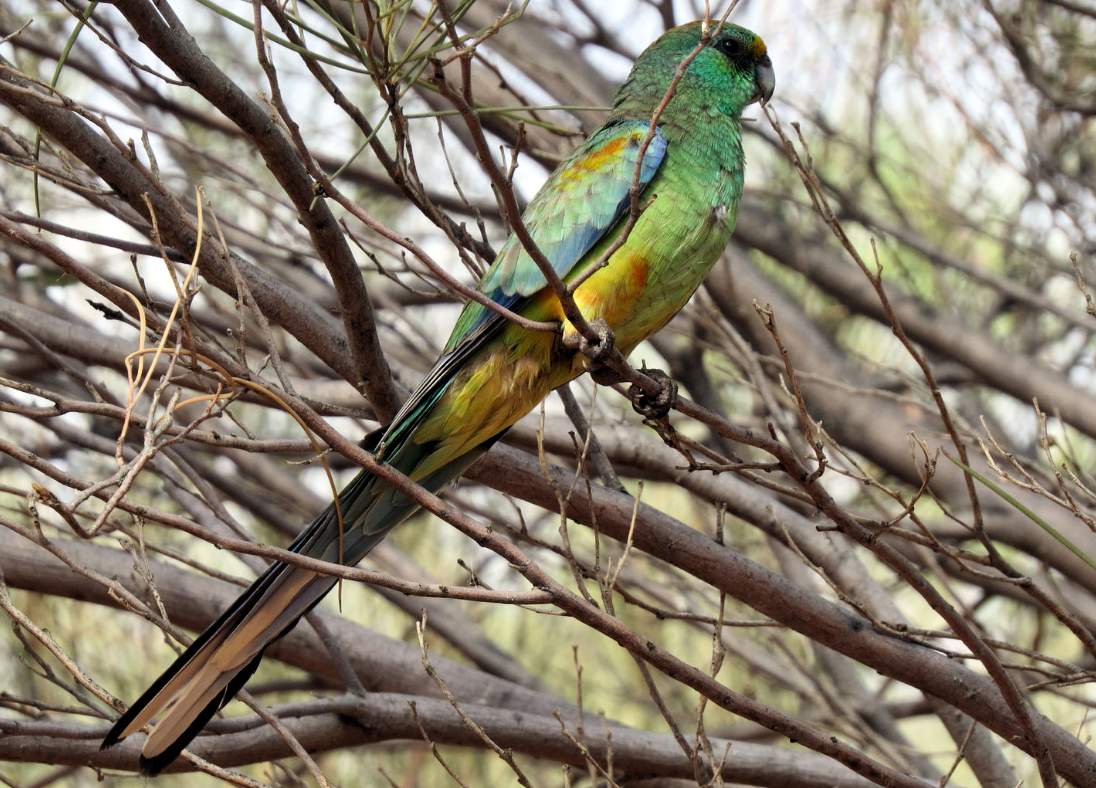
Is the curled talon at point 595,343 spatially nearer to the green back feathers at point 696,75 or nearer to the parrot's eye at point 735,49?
the green back feathers at point 696,75

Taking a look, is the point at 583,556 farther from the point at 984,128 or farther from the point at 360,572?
the point at 360,572

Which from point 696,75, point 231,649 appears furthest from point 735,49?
point 231,649

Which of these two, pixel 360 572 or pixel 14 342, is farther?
pixel 14 342

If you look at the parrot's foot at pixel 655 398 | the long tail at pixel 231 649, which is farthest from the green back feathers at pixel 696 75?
the long tail at pixel 231 649

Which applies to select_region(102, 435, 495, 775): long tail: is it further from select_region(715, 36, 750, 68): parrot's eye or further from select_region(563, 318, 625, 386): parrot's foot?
select_region(715, 36, 750, 68): parrot's eye

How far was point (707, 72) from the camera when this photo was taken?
407 cm

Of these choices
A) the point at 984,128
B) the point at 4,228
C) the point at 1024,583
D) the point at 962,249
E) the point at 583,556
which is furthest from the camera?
the point at 962,249

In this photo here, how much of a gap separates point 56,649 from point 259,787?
440mm

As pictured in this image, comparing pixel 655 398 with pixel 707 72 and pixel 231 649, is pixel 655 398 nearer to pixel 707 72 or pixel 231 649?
pixel 231 649

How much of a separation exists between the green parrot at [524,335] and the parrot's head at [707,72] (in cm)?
9

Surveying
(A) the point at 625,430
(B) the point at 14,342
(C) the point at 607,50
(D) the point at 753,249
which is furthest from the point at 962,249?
(B) the point at 14,342

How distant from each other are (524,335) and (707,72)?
1406 mm

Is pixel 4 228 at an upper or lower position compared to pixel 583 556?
lower

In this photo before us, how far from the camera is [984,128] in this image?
5.27 m
